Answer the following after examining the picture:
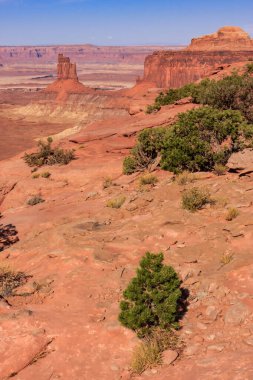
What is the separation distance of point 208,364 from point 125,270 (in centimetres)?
380

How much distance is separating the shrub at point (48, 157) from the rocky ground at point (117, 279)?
8036mm

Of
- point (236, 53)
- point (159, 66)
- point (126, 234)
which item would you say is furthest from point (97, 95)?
point (126, 234)

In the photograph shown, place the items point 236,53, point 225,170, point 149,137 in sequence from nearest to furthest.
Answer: point 225,170 < point 149,137 < point 236,53

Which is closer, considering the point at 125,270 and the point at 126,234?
the point at 125,270

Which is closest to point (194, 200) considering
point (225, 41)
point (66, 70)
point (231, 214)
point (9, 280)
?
point (231, 214)

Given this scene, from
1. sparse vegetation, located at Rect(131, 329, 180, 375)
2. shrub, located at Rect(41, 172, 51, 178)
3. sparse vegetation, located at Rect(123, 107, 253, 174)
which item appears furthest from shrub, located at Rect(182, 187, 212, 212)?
shrub, located at Rect(41, 172, 51, 178)

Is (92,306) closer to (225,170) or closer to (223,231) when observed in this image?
(223,231)

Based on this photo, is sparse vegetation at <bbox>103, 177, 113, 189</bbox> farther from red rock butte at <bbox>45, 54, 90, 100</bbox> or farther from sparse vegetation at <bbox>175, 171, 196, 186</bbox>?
red rock butte at <bbox>45, 54, 90, 100</bbox>

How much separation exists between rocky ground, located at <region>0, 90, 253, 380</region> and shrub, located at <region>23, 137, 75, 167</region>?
8.04m

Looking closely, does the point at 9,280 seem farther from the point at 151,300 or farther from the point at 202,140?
the point at 202,140

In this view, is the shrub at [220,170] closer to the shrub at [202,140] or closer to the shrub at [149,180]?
the shrub at [202,140]

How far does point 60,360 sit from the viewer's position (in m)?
6.88

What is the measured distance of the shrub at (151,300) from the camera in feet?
24.2

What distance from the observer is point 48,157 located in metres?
26.1
